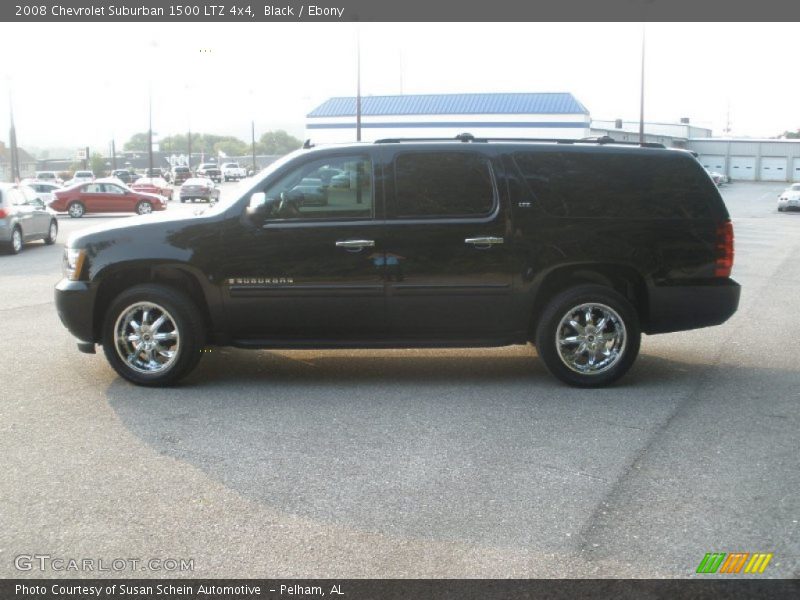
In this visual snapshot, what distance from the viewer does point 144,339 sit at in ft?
24.0

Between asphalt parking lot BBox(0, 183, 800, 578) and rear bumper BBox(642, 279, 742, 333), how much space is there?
1.65 ft

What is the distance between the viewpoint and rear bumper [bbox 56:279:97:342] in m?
7.34

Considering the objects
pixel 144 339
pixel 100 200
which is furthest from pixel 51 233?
pixel 100 200

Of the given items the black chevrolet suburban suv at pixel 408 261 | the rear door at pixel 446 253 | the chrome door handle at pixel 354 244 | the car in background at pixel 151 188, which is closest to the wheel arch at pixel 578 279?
the black chevrolet suburban suv at pixel 408 261

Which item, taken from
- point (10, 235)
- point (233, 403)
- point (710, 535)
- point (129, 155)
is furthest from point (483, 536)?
point (129, 155)

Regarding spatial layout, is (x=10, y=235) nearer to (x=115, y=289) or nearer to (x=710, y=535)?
(x=115, y=289)

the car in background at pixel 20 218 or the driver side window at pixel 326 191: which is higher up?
the driver side window at pixel 326 191

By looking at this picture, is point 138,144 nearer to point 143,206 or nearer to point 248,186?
point 143,206

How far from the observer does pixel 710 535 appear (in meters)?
4.35

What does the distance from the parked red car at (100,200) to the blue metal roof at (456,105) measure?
30.3 metres

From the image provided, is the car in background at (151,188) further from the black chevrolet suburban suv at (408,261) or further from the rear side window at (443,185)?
the rear side window at (443,185)

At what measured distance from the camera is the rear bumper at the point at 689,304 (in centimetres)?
750

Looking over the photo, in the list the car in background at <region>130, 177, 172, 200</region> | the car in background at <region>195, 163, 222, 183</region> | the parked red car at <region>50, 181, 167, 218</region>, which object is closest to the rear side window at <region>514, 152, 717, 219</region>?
the parked red car at <region>50, 181, 167, 218</region>

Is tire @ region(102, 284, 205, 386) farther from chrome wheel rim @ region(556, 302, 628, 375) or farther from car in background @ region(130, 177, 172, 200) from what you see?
car in background @ region(130, 177, 172, 200)
